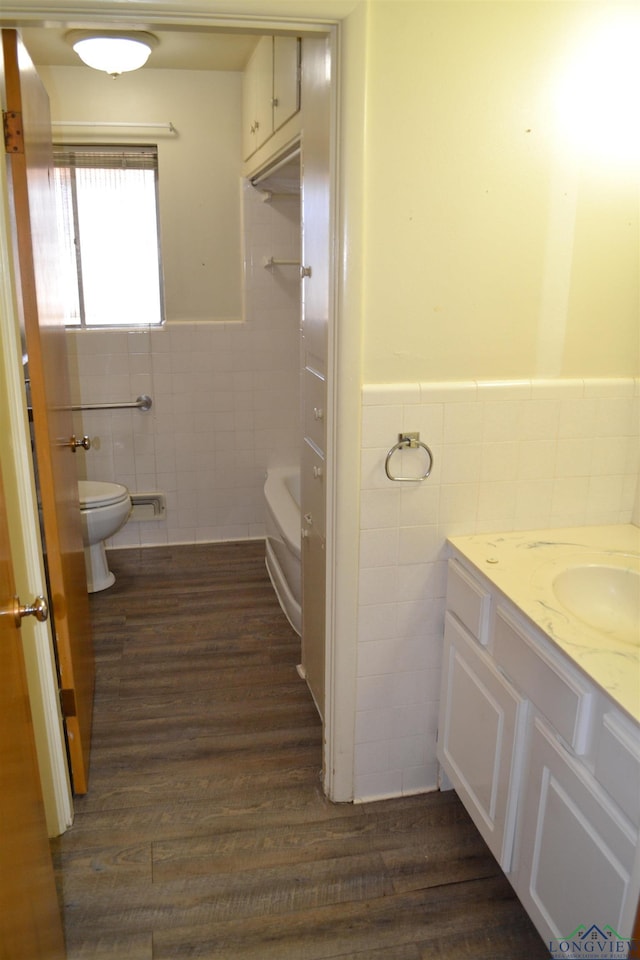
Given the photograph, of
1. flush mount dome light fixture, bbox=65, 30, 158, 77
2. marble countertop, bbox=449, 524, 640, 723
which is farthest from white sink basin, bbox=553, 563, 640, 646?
flush mount dome light fixture, bbox=65, 30, 158, 77

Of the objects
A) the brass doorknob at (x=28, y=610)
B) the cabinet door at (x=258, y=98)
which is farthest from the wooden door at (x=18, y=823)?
the cabinet door at (x=258, y=98)

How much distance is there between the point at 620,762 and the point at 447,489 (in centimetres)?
90

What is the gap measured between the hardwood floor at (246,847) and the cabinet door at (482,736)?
20cm

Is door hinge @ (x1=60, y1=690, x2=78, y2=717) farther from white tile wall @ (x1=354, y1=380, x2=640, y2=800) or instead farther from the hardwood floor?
white tile wall @ (x1=354, y1=380, x2=640, y2=800)

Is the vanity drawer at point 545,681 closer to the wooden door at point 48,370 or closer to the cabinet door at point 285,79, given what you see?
the wooden door at point 48,370

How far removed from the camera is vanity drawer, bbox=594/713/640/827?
129cm

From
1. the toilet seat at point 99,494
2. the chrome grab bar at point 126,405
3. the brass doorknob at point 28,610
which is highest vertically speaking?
the brass doorknob at point 28,610

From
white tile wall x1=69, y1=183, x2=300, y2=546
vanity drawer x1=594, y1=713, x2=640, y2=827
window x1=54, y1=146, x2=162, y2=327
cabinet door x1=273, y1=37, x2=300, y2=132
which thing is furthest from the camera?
white tile wall x1=69, y1=183, x2=300, y2=546

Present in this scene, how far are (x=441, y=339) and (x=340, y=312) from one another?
29 centimetres

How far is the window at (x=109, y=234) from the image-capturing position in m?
3.93

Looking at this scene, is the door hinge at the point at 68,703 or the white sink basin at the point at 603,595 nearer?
the white sink basin at the point at 603,595

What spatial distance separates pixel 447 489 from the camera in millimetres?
2076

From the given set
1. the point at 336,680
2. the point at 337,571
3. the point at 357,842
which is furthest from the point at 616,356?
the point at 357,842

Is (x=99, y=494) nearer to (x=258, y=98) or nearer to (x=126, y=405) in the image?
(x=126, y=405)
